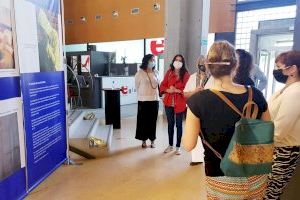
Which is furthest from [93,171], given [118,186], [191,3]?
[191,3]

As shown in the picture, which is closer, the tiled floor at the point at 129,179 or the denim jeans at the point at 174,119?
the tiled floor at the point at 129,179

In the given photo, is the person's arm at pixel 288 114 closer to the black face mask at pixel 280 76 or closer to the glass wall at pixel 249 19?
the black face mask at pixel 280 76

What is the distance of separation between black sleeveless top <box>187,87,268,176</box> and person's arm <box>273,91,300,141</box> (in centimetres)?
41

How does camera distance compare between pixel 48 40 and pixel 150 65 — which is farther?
pixel 150 65

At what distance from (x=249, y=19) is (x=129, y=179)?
5126mm

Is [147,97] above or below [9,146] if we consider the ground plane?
above

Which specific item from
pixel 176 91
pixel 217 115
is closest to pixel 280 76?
pixel 217 115

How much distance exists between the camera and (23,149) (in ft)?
8.30

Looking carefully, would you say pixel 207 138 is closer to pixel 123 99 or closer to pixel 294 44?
pixel 294 44

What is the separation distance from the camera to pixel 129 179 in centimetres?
312

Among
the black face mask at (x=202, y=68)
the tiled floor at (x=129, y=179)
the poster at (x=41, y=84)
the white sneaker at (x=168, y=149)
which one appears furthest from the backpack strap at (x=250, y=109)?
the white sneaker at (x=168, y=149)

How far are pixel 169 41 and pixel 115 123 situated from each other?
7.37ft

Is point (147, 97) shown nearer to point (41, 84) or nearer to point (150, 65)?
point (150, 65)

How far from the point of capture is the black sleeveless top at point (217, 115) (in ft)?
4.32
